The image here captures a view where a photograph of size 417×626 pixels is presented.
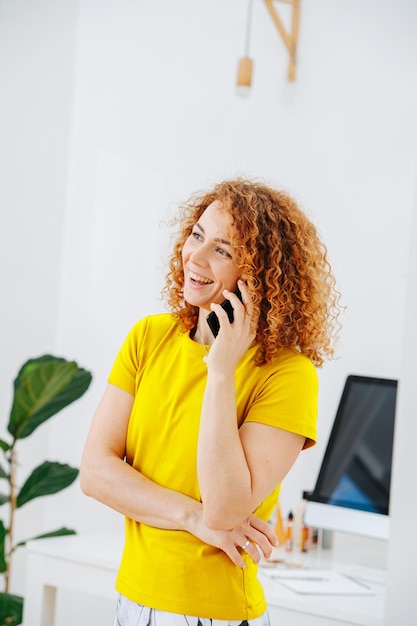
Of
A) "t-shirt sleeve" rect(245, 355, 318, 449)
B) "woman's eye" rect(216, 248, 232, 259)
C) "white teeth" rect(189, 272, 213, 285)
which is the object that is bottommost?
"t-shirt sleeve" rect(245, 355, 318, 449)

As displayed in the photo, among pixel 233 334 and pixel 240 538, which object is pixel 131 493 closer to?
pixel 240 538

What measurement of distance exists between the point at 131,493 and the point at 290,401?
32cm

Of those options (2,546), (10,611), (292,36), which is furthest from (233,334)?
(292,36)

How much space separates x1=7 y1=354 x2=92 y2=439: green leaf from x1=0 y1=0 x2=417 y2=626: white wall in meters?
0.67

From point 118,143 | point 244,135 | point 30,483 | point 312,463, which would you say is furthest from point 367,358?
point 118,143

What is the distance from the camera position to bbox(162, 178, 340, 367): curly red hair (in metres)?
1.59

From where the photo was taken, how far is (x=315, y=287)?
1642mm

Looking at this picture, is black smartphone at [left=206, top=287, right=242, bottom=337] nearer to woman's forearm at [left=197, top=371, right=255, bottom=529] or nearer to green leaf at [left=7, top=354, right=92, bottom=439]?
woman's forearm at [left=197, top=371, right=255, bottom=529]

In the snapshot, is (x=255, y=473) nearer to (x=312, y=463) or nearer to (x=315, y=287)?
(x=315, y=287)

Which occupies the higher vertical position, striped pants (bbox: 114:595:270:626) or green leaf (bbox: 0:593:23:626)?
striped pants (bbox: 114:595:270:626)

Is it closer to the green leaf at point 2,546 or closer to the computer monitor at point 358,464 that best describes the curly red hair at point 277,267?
the computer monitor at point 358,464

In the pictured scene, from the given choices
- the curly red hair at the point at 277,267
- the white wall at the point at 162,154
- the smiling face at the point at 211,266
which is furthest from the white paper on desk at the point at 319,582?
the smiling face at the point at 211,266

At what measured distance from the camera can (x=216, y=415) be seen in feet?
4.81

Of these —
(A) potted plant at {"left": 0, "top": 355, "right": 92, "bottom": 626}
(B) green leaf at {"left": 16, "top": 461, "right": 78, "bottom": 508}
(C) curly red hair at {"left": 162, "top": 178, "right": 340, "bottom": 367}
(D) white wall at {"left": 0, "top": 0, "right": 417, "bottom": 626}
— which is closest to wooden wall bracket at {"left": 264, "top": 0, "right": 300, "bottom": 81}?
(D) white wall at {"left": 0, "top": 0, "right": 417, "bottom": 626}
